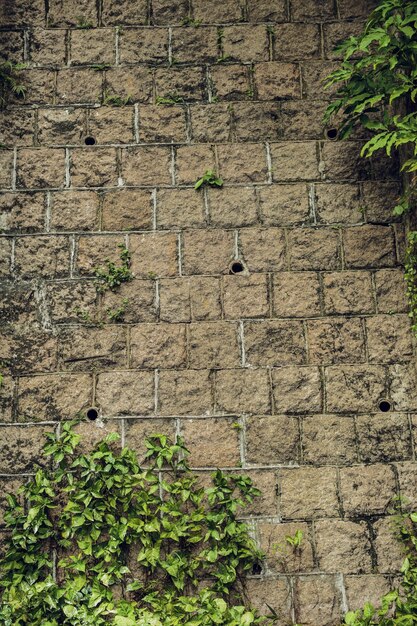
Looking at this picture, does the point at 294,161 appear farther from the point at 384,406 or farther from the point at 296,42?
the point at 384,406

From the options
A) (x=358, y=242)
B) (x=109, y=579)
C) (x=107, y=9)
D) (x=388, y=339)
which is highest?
(x=107, y=9)

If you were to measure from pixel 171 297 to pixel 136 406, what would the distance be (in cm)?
61

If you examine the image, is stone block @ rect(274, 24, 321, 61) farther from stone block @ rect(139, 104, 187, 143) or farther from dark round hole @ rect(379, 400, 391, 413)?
dark round hole @ rect(379, 400, 391, 413)

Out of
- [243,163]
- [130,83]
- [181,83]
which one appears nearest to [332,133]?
[243,163]

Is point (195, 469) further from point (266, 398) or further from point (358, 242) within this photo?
point (358, 242)

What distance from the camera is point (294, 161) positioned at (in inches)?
150

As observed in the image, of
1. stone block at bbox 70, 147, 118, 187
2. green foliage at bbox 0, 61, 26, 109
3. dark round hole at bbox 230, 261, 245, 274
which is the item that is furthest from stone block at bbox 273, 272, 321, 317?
green foliage at bbox 0, 61, 26, 109

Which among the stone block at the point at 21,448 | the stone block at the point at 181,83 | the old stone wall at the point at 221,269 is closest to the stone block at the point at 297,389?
the old stone wall at the point at 221,269

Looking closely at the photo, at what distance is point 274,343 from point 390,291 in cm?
70

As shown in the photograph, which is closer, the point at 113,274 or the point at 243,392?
the point at 243,392

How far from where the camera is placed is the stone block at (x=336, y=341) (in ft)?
11.8

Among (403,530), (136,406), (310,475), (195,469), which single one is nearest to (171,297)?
(136,406)

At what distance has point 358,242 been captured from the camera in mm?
3723

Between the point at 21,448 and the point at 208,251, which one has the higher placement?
the point at 208,251
